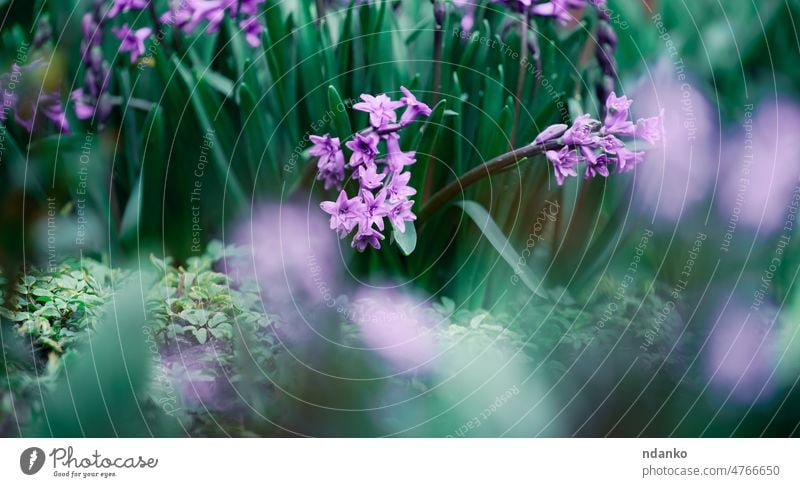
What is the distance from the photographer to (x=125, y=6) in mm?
1265

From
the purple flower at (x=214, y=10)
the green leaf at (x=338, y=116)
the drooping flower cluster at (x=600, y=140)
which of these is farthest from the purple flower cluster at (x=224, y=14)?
the drooping flower cluster at (x=600, y=140)

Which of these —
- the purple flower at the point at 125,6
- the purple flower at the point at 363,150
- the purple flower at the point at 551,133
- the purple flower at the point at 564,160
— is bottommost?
the purple flower at the point at 564,160

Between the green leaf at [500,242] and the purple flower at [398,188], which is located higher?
the purple flower at [398,188]

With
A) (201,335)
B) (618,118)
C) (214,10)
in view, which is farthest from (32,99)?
(618,118)

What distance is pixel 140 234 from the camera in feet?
4.16

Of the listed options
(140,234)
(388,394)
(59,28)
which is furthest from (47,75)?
(388,394)

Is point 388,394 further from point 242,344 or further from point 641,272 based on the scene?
point 641,272

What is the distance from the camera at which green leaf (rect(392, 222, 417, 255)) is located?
1255 millimetres

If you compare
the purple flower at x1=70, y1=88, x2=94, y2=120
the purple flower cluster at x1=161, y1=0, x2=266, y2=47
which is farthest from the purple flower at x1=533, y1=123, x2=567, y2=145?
the purple flower at x1=70, y1=88, x2=94, y2=120

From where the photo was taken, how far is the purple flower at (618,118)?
1.28 m

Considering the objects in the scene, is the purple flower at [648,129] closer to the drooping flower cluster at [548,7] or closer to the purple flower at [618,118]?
the purple flower at [618,118]
